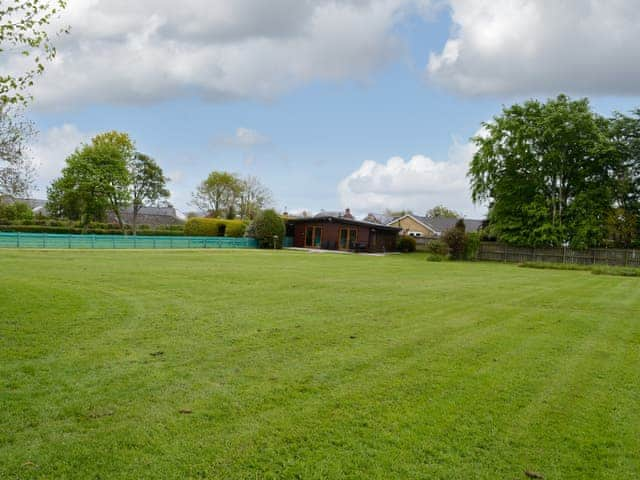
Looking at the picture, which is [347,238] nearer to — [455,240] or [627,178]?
[455,240]

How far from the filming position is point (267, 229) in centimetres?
3878

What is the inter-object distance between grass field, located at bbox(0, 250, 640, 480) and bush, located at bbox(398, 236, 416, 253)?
35709mm

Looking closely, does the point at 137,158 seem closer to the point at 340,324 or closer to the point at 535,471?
the point at 340,324

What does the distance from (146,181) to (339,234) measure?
97.2ft

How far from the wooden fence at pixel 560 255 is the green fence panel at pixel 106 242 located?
62.0 ft

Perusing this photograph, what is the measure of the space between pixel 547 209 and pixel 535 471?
33.7 m

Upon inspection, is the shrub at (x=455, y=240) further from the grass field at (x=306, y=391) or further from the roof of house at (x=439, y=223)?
the roof of house at (x=439, y=223)

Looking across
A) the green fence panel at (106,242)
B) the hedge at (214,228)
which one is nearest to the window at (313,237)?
the green fence panel at (106,242)

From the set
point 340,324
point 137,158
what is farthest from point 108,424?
point 137,158

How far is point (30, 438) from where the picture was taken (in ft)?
11.5

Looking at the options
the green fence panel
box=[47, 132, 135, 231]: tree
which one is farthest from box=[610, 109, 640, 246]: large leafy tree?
box=[47, 132, 135, 231]: tree

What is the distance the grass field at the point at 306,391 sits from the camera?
336 centimetres

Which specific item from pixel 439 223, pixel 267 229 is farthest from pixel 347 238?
pixel 439 223

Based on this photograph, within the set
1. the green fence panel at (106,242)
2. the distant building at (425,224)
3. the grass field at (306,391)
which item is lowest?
the grass field at (306,391)
